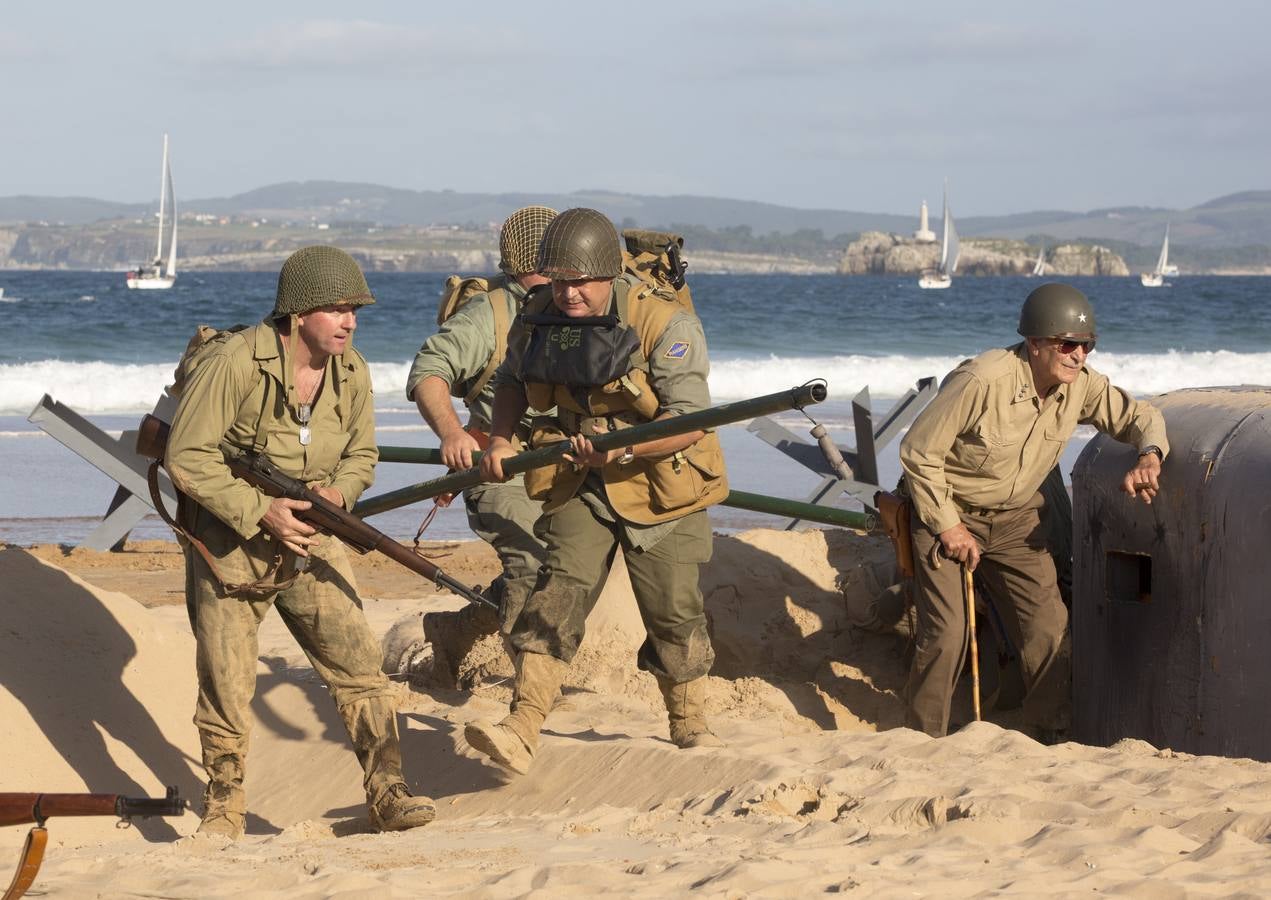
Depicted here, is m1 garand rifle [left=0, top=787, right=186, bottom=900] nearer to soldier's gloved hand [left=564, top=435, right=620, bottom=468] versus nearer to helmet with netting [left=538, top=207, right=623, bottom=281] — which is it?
soldier's gloved hand [left=564, top=435, right=620, bottom=468]

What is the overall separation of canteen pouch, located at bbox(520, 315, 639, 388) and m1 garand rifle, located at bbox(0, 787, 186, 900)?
6.98 feet

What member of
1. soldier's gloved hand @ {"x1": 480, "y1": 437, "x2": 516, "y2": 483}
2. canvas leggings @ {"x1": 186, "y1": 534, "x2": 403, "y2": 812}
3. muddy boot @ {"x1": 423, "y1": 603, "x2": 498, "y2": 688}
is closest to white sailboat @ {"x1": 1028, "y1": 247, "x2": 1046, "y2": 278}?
muddy boot @ {"x1": 423, "y1": 603, "x2": 498, "y2": 688}

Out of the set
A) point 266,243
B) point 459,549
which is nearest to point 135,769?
point 459,549

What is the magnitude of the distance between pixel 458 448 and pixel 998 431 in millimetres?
1906

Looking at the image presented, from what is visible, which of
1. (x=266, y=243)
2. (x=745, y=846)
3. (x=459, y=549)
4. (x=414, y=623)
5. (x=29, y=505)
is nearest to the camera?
(x=745, y=846)

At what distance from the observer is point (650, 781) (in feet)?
18.1

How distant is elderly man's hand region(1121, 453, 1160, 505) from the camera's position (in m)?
6.09

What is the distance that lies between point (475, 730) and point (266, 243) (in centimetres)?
12749

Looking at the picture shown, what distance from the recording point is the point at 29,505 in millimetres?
12773

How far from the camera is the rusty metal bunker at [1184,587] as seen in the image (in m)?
5.78

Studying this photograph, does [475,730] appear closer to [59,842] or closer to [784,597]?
[59,842]

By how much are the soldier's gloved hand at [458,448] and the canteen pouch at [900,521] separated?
1585 mm

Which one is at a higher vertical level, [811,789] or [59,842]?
[811,789]

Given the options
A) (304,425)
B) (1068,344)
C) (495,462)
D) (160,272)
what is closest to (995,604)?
(1068,344)
